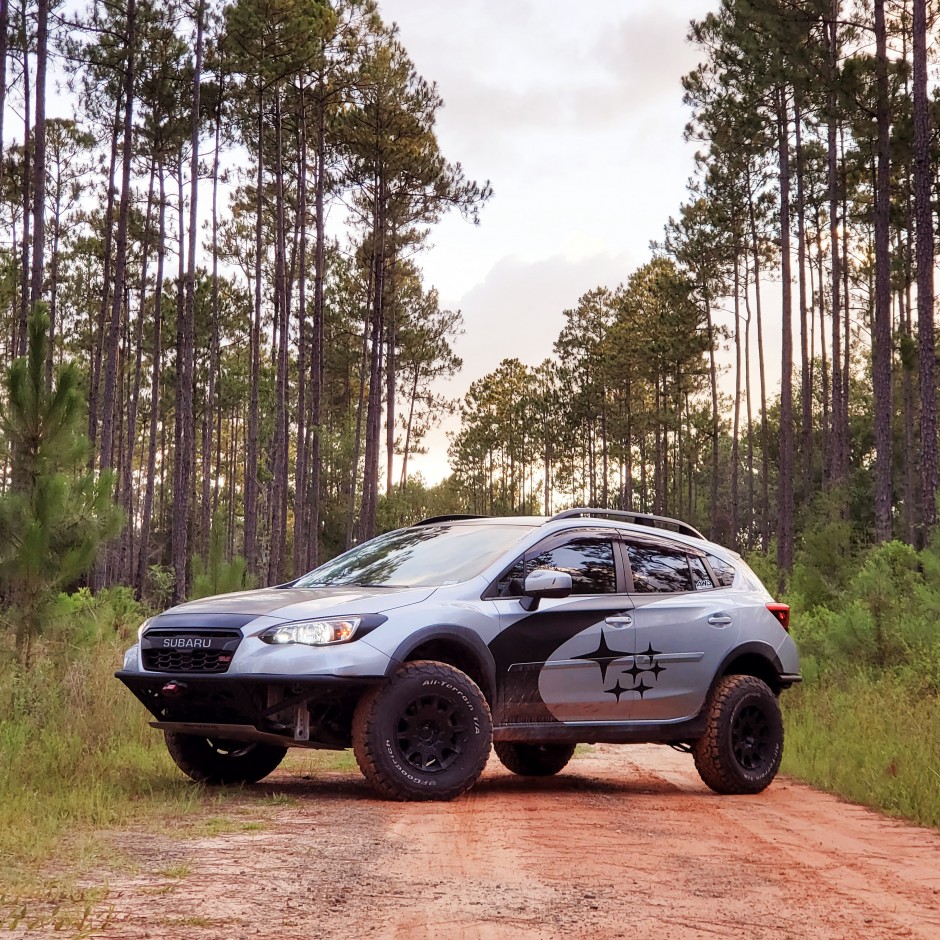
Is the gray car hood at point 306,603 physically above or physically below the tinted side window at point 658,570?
below

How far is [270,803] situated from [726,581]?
4.30m

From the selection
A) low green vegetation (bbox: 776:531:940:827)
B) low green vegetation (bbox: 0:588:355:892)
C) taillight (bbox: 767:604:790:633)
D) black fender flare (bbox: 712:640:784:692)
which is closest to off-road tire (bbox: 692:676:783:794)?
black fender flare (bbox: 712:640:784:692)

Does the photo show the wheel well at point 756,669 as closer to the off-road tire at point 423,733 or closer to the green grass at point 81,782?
the off-road tire at point 423,733

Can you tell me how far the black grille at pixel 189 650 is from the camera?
7930mm

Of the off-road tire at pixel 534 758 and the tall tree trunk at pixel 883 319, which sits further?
the tall tree trunk at pixel 883 319

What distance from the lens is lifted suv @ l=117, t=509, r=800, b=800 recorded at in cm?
789

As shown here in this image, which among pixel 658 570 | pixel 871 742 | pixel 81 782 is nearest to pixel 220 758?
pixel 81 782

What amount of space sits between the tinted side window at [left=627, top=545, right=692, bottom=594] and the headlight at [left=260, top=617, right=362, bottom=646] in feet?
8.81

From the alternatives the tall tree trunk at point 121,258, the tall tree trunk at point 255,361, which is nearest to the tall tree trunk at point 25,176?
the tall tree trunk at point 121,258

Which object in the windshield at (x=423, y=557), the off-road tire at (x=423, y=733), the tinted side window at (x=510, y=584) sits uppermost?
the windshield at (x=423, y=557)

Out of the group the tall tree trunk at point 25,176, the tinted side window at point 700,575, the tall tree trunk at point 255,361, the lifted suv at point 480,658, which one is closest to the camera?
the lifted suv at point 480,658

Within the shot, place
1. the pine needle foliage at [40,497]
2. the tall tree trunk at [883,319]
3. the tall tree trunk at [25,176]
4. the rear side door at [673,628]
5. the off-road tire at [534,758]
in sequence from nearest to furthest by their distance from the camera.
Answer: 1. the rear side door at [673,628]
2. the off-road tire at [534,758]
3. the pine needle foliage at [40,497]
4. the tall tree trunk at [883,319]
5. the tall tree trunk at [25,176]

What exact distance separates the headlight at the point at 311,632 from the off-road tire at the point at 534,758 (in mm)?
3244

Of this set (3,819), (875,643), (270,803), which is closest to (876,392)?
(875,643)
